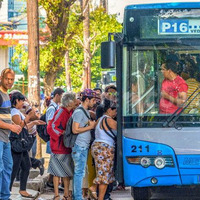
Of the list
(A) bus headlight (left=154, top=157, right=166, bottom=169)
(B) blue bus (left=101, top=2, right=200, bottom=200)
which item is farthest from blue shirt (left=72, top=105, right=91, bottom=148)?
(A) bus headlight (left=154, top=157, right=166, bottom=169)

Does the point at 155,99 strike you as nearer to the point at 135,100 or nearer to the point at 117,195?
the point at 135,100

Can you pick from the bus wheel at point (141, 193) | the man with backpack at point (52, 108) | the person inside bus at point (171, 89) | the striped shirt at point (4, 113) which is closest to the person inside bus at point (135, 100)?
A: the person inside bus at point (171, 89)

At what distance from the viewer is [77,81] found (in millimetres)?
53406

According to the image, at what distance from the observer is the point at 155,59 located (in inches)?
368

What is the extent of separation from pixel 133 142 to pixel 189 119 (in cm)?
80

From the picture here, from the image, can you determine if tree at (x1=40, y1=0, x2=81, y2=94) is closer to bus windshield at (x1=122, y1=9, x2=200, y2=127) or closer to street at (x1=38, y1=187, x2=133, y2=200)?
street at (x1=38, y1=187, x2=133, y2=200)

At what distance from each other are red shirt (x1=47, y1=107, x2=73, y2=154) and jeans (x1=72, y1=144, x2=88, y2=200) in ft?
1.03

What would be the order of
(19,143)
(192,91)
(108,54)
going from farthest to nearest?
1. (19,143)
2. (192,91)
3. (108,54)

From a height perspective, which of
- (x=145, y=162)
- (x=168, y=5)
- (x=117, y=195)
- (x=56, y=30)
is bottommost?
(x=117, y=195)

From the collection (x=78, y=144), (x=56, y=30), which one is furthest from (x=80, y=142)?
(x=56, y=30)

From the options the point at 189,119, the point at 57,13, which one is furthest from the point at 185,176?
the point at 57,13

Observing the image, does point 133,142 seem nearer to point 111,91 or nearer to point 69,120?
point 69,120

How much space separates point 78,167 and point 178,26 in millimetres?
2763

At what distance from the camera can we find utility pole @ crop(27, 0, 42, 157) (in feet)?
53.5
